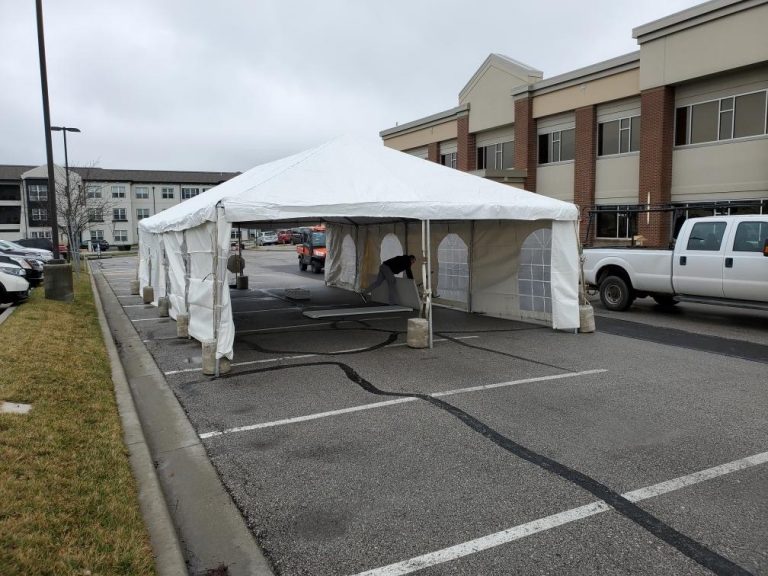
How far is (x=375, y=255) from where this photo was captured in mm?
18078

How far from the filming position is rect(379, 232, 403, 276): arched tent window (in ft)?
54.8

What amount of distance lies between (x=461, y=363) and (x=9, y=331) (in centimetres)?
721

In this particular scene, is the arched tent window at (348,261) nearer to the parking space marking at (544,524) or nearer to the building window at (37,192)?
the parking space marking at (544,524)

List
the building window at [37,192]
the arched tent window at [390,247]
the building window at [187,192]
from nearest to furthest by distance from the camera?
the arched tent window at [390,247]
the building window at [37,192]
the building window at [187,192]

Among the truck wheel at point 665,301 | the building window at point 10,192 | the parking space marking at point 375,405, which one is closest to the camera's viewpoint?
the parking space marking at point 375,405

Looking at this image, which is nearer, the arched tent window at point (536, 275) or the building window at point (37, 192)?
the arched tent window at point (536, 275)

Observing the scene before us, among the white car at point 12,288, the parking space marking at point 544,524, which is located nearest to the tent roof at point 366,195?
the white car at point 12,288

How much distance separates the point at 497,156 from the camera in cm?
2938

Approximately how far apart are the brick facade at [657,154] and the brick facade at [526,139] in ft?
19.5

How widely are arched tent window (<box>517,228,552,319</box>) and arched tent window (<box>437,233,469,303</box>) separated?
190cm

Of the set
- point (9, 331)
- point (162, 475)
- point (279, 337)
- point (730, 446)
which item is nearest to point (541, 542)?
point (730, 446)

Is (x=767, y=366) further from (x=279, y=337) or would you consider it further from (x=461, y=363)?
(x=279, y=337)

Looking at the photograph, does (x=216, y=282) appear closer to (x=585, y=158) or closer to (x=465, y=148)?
(x=585, y=158)

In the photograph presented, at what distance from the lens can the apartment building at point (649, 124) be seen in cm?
1823
